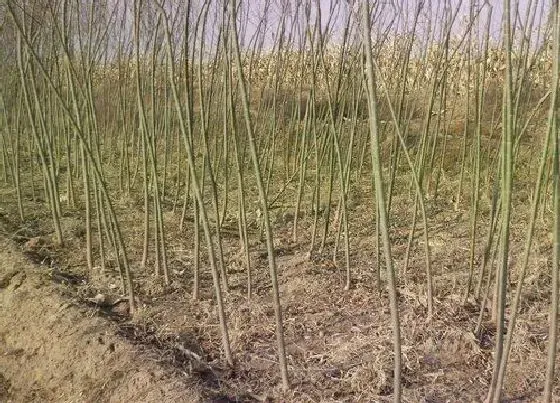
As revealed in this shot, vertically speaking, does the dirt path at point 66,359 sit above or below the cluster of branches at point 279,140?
below

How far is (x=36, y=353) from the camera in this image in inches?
85.0

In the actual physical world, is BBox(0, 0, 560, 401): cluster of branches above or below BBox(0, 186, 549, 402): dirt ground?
above

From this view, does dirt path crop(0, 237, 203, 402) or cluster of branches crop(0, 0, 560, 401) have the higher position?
cluster of branches crop(0, 0, 560, 401)

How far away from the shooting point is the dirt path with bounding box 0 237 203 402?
1828 mm

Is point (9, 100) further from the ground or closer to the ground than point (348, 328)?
further from the ground

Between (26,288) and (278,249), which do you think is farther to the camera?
(278,249)

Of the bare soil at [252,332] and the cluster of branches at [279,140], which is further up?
the cluster of branches at [279,140]

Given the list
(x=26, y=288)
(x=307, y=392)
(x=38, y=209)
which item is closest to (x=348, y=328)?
(x=307, y=392)

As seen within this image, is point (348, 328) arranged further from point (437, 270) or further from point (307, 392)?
point (437, 270)

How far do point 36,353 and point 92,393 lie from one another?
0.42 m

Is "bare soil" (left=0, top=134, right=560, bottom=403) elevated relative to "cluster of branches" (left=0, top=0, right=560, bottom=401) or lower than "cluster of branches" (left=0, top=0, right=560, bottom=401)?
lower

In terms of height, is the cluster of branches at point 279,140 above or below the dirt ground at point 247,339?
above

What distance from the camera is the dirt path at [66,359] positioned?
6.00 feet

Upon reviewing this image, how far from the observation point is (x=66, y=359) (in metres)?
2.05
